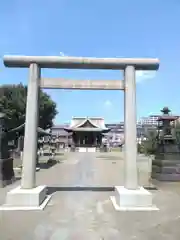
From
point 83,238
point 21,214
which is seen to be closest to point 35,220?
point 21,214

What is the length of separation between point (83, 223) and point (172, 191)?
5763 millimetres

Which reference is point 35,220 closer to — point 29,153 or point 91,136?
point 29,153

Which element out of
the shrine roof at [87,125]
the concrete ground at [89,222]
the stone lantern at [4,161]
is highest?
the shrine roof at [87,125]

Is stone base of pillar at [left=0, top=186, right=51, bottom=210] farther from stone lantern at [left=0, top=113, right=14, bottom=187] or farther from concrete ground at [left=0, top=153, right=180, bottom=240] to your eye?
stone lantern at [left=0, top=113, right=14, bottom=187]

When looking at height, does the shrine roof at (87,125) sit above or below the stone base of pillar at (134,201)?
above

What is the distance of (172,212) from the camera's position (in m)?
8.31

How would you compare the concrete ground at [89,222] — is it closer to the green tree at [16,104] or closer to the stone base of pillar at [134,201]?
the stone base of pillar at [134,201]

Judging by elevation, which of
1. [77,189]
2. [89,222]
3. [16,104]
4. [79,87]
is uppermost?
[16,104]

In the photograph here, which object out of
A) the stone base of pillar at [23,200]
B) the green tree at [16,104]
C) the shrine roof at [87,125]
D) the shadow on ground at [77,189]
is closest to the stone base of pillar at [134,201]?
the stone base of pillar at [23,200]

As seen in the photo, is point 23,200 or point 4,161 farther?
point 4,161

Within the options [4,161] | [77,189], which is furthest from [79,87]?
[4,161]

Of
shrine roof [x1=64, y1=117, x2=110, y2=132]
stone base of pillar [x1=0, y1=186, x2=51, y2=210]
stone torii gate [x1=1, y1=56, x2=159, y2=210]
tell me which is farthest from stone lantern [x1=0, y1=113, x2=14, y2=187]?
shrine roof [x1=64, y1=117, x2=110, y2=132]

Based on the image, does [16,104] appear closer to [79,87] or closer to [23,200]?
[79,87]

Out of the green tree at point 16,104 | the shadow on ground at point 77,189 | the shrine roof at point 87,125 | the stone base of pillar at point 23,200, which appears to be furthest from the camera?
the shrine roof at point 87,125
